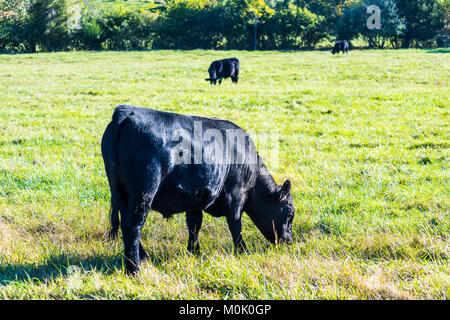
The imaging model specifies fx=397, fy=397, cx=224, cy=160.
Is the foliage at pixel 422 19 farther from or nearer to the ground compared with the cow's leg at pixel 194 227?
farther from the ground

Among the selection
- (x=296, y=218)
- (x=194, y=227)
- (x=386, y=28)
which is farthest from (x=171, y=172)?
(x=386, y=28)

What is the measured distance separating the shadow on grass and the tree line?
46654 millimetres

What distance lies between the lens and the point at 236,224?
367cm

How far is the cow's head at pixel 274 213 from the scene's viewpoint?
392 centimetres

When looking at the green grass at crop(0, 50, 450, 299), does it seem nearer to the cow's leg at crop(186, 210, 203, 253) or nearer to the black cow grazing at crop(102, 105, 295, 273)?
the cow's leg at crop(186, 210, 203, 253)

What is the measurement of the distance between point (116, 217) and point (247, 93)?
11024mm

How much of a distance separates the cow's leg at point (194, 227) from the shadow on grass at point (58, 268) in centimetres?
68

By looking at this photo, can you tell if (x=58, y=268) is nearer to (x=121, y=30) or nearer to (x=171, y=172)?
(x=171, y=172)

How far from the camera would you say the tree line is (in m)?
46.8
